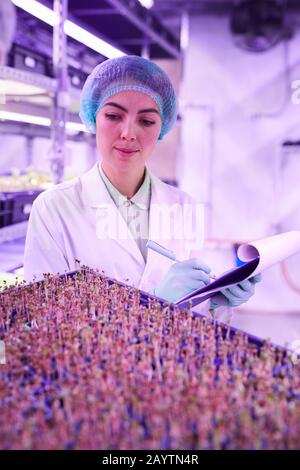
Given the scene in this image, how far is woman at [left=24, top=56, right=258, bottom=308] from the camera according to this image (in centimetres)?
148

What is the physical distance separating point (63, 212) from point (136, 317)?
28.8 inches

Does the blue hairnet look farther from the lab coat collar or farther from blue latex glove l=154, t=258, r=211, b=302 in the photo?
blue latex glove l=154, t=258, r=211, b=302

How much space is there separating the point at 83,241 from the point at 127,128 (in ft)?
1.22

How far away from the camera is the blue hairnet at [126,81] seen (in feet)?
4.87

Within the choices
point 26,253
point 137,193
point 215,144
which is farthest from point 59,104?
point 215,144

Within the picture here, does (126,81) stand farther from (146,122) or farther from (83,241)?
(83,241)

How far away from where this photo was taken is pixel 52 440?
55 cm

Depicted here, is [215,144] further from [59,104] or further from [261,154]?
[59,104]

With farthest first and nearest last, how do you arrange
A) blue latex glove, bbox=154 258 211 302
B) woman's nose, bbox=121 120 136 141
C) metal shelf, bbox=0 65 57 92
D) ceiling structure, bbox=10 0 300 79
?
ceiling structure, bbox=10 0 300 79
metal shelf, bbox=0 65 57 92
woman's nose, bbox=121 120 136 141
blue latex glove, bbox=154 258 211 302

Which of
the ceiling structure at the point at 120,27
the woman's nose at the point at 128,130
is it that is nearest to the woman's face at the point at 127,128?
the woman's nose at the point at 128,130

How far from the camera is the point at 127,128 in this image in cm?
146

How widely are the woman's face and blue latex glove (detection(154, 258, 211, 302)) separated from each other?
1.36 ft

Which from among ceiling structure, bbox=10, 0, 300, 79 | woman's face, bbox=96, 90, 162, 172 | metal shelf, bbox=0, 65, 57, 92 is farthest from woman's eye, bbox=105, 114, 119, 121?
ceiling structure, bbox=10, 0, 300, 79

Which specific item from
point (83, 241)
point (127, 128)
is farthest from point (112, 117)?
point (83, 241)
